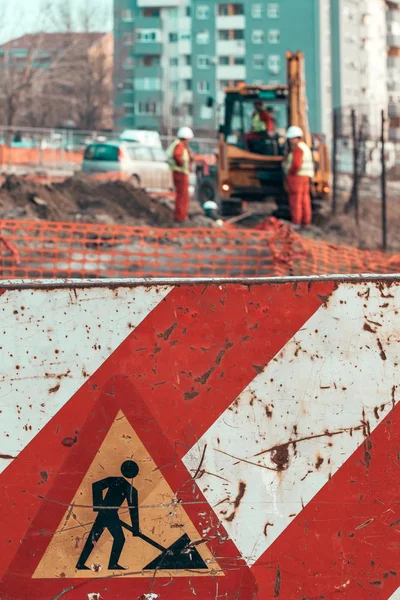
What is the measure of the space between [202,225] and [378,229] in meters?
4.78

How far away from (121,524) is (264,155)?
1794cm


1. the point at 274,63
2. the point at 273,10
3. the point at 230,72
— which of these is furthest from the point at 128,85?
the point at 273,10

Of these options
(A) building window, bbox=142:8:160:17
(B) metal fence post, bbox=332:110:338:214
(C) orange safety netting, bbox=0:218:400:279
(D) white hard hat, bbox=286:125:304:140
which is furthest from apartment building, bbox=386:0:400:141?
(C) orange safety netting, bbox=0:218:400:279

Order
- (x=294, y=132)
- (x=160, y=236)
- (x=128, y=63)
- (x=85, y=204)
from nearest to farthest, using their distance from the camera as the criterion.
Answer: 1. (x=160, y=236)
2. (x=294, y=132)
3. (x=85, y=204)
4. (x=128, y=63)

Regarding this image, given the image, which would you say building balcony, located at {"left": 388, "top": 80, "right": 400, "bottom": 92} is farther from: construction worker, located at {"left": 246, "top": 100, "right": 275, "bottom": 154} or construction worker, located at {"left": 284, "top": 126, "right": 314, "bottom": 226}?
construction worker, located at {"left": 284, "top": 126, "right": 314, "bottom": 226}

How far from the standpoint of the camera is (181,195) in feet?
65.3

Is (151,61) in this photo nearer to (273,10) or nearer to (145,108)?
(145,108)

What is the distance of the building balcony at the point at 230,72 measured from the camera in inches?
3770

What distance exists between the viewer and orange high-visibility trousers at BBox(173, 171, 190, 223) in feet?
63.9

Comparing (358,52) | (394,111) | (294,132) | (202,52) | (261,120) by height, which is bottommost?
(294,132)

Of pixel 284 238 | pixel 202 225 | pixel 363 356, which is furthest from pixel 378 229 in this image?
pixel 363 356

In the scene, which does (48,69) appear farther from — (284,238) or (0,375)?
(0,375)

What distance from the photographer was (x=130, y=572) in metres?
3.17

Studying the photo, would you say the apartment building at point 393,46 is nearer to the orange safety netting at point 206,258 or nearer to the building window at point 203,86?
the building window at point 203,86
